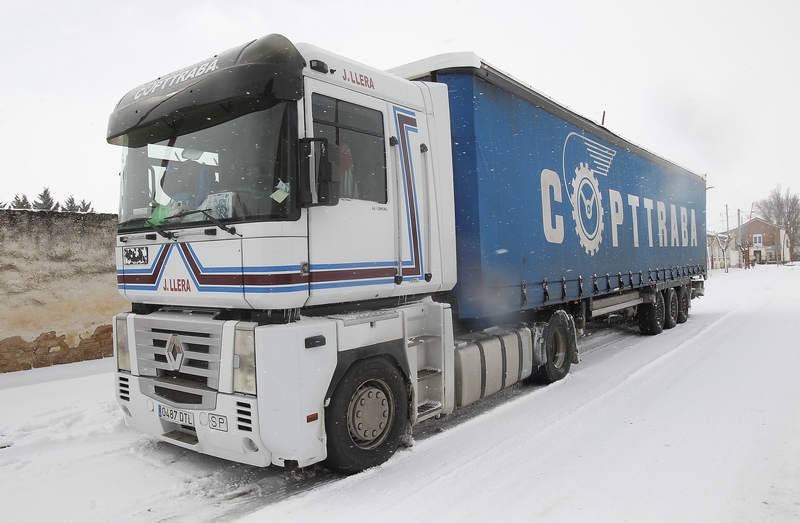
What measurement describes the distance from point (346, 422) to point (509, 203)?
3.25 m

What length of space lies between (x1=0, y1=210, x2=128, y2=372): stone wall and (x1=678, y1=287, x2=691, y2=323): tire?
41.2 ft

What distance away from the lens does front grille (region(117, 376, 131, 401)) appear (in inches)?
177

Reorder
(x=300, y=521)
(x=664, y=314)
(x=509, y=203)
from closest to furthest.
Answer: (x=300, y=521) < (x=509, y=203) < (x=664, y=314)

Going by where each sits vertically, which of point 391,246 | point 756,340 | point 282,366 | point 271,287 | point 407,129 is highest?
point 407,129

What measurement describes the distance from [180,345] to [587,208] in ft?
20.4

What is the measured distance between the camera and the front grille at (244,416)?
141 inches

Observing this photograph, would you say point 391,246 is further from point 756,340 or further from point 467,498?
point 756,340

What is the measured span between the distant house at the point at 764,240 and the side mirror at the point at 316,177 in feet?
303

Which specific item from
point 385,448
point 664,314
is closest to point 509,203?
point 385,448

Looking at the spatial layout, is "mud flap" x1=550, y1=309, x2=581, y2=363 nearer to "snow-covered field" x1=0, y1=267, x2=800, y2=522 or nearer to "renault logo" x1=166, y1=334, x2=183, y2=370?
"snow-covered field" x1=0, y1=267, x2=800, y2=522

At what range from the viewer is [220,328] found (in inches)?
147

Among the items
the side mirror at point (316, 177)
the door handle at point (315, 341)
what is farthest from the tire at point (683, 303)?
the side mirror at point (316, 177)

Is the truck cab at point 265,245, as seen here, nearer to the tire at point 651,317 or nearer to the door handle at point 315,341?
the door handle at point 315,341

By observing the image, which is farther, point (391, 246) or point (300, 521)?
point (391, 246)
